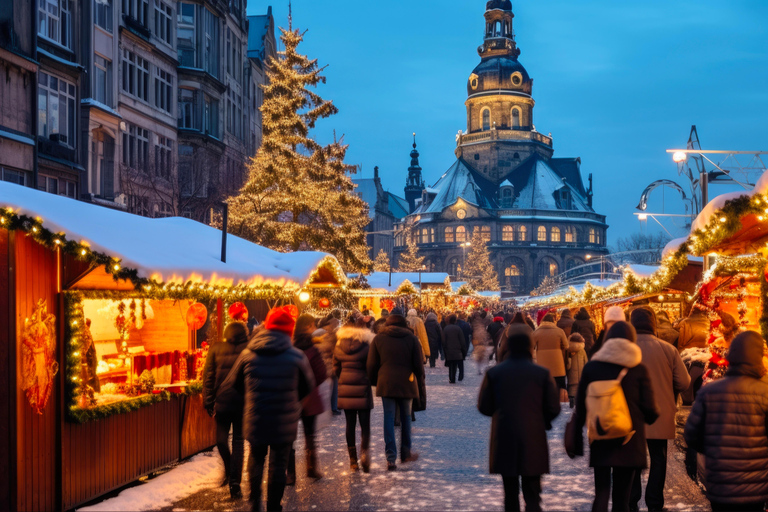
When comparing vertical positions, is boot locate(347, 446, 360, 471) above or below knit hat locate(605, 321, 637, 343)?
below

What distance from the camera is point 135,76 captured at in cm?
3453

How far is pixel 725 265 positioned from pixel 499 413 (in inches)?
260

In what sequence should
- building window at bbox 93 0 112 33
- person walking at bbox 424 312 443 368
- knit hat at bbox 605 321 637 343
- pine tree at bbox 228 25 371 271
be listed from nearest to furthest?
knit hat at bbox 605 321 637 343 < person walking at bbox 424 312 443 368 < pine tree at bbox 228 25 371 271 < building window at bbox 93 0 112 33

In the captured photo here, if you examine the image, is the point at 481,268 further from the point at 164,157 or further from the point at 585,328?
the point at 585,328

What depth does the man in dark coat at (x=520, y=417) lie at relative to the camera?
6.32 meters

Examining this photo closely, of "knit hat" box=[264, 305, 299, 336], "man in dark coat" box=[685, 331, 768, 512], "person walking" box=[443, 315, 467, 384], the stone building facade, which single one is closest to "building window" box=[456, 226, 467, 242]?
the stone building facade

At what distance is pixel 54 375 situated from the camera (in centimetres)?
806

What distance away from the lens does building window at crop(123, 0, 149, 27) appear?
111 ft

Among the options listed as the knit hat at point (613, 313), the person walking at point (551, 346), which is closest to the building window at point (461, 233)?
the person walking at point (551, 346)

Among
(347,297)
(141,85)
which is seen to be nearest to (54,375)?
(347,297)

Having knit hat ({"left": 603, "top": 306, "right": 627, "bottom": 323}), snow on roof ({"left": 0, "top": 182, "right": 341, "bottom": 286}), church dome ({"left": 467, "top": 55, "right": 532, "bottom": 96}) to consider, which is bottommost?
knit hat ({"left": 603, "top": 306, "right": 627, "bottom": 323})

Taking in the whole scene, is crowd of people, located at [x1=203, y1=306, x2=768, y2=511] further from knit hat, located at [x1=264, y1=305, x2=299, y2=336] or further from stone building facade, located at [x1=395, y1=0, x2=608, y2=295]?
stone building facade, located at [x1=395, y1=0, x2=608, y2=295]

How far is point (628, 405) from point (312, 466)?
3.98 m

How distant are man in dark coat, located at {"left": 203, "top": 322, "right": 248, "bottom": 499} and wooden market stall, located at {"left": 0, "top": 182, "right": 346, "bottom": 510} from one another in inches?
41.1
